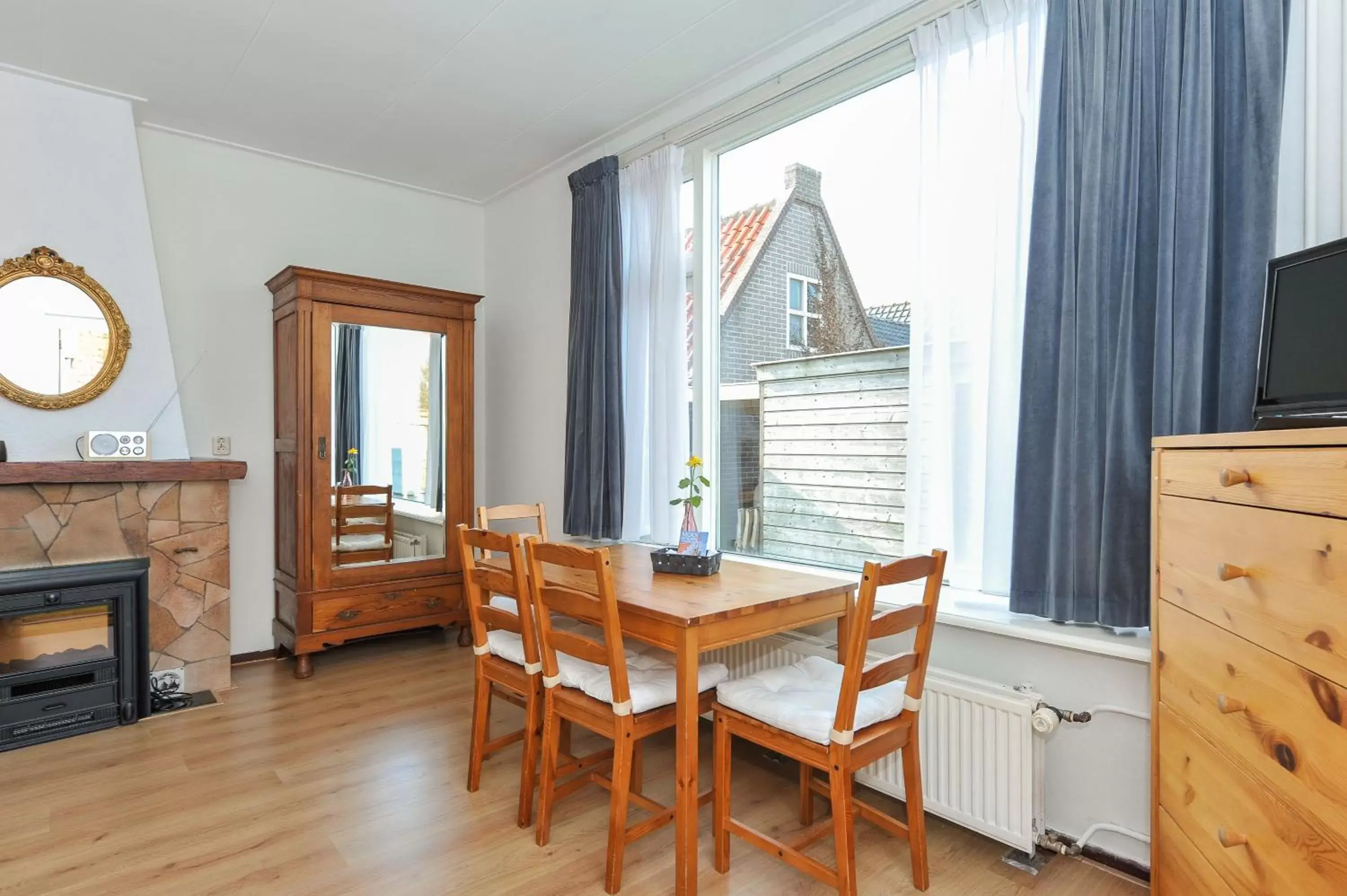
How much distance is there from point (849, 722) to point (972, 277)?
4.57 feet

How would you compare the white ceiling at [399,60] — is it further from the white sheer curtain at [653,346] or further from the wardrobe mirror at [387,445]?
the wardrobe mirror at [387,445]

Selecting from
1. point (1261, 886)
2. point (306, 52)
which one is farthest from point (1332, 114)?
point (306, 52)

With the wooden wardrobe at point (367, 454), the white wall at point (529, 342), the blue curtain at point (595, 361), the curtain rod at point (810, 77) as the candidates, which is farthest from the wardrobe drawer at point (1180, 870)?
the wooden wardrobe at point (367, 454)

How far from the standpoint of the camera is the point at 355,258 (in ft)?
14.2

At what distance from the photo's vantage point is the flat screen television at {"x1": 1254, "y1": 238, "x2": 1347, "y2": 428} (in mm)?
1376

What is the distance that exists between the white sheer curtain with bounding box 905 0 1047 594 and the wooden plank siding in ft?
0.73

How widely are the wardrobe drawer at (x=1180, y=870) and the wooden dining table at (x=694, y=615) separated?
0.93 metres

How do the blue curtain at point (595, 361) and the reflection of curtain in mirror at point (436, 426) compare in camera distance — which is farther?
the reflection of curtain in mirror at point (436, 426)

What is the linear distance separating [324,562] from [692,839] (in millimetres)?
2606

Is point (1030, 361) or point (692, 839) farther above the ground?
point (1030, 361)

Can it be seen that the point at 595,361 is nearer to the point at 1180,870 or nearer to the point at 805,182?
the point at 805,182

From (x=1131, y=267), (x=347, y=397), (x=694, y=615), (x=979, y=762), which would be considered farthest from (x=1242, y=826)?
(x=347, y=397)

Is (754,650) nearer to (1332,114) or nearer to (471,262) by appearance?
(1332,114)

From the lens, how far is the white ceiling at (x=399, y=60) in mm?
2662
